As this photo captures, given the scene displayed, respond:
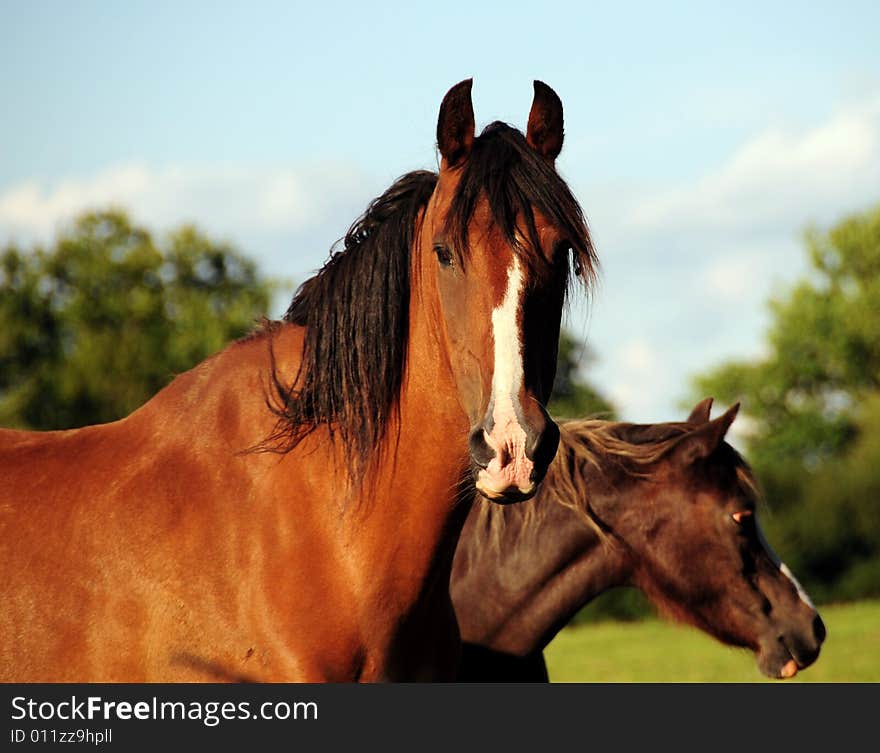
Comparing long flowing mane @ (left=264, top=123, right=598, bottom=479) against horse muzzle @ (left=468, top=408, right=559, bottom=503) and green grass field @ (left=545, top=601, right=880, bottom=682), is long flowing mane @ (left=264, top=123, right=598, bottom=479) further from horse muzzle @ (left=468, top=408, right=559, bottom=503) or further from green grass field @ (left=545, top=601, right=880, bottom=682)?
green grass field @ (left=545, top=601, right=880, bottom=682)

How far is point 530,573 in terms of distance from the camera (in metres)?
6.06

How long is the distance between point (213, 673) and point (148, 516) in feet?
1.88

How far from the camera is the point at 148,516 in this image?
388cm

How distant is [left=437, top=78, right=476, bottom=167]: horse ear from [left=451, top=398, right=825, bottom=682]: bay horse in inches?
101

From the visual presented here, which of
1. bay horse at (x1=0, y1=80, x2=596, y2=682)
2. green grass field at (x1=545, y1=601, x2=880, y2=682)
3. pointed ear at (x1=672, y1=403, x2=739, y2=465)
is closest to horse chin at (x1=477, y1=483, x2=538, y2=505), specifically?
bay horse at (x1=0, y1=80, x2=596, y2=682)

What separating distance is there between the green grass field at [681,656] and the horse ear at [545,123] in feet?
26.3

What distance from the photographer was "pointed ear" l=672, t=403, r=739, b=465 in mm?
5988

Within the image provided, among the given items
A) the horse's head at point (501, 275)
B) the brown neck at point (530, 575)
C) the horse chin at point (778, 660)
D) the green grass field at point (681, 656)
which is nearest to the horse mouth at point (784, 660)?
the horse chin at point (778, 660)

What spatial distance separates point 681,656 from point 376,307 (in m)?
15.5

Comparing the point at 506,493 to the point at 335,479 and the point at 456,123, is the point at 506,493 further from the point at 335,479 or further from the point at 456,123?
the point at 456,123

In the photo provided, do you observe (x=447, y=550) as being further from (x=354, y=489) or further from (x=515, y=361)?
(x=515, y=361)

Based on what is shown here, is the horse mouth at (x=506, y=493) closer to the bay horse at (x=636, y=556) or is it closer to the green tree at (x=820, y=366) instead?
the bay horse at (x=636, y=556)
